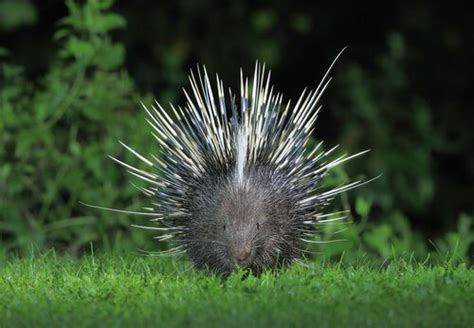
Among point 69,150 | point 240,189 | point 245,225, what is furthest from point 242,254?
point 69,150

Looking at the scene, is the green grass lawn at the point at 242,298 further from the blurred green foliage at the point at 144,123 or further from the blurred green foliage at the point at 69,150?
the blurred green foliage at the point at 69,150

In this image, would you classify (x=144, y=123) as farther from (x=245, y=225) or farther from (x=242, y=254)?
(x=242, y=254)

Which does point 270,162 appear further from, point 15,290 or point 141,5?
point 141,5

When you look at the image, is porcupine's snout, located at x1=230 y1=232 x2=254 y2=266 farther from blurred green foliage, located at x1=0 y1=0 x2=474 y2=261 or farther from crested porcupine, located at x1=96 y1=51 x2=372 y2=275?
blurred green foliage, located at x1=0 y1=0 x2=474 y2=261

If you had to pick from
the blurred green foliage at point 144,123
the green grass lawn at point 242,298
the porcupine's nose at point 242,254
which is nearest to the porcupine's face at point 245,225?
the porcupine's nose at point 242,254

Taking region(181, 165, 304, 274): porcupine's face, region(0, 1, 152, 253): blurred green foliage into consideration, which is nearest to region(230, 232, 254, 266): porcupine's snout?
region(181, 165, 304, 274): porcupine's face

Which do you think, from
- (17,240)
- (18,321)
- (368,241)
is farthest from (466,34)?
(18,321)
